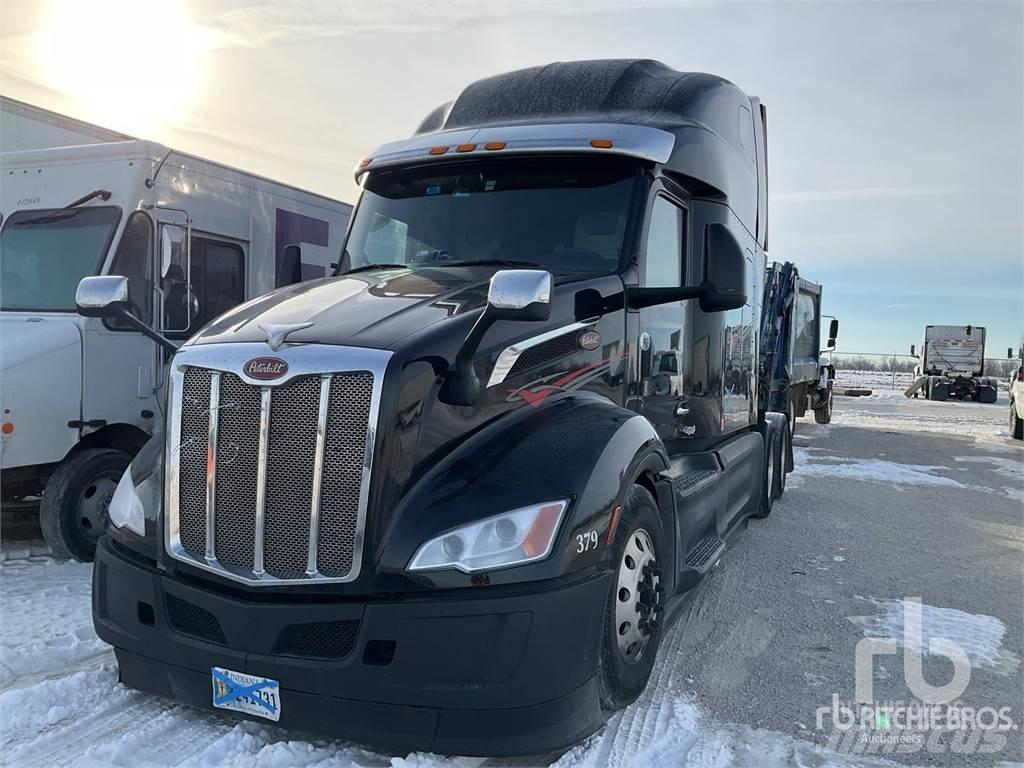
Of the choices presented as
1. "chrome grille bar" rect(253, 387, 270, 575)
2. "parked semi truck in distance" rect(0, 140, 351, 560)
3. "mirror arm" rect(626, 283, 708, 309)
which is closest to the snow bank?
"mirror arm" rect(626, 283, 708, 309)

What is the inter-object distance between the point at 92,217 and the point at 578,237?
13.8 feet

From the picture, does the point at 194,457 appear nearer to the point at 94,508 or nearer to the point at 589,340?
the point at 589,340

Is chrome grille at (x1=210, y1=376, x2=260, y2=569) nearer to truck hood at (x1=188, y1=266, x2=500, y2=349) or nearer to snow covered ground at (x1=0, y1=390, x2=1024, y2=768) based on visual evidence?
truck hood at (x1=188, y1=266, x2=500, y2=349)

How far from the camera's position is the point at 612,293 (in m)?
4.08

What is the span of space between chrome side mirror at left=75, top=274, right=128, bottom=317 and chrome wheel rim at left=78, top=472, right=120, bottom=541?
245 cm

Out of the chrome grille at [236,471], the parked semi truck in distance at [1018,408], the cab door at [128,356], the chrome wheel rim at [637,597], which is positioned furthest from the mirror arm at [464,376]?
the parked semi truck in distance at [1018,408]

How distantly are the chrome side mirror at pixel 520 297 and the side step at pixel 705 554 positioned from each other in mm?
1985

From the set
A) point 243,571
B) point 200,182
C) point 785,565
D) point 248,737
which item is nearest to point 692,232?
point 785,565

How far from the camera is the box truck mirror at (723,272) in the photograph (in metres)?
4.27

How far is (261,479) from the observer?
9.95 ft

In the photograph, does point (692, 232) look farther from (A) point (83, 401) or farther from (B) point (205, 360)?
(A) point (83, 401)

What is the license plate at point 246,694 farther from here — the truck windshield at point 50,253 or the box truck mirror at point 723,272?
the truck windshield at point 50,253

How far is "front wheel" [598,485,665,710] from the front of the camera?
3234mm

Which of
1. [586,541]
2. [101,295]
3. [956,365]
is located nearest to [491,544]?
[586,541]
